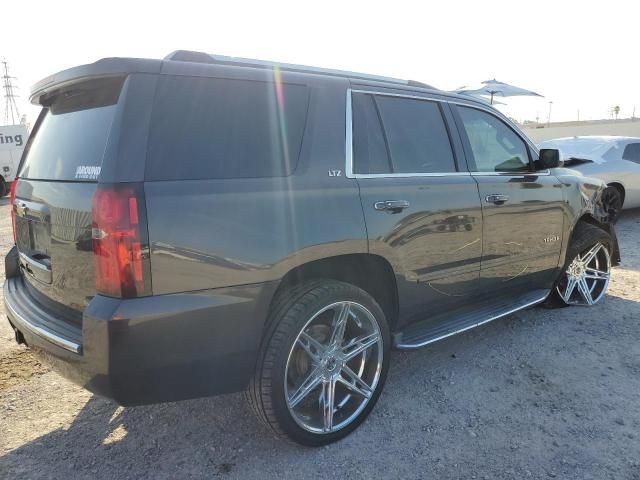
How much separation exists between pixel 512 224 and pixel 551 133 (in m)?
23.3

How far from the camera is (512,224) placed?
359 cm

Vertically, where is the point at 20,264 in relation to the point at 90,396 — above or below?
above

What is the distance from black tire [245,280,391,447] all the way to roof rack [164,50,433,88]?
3.80ft

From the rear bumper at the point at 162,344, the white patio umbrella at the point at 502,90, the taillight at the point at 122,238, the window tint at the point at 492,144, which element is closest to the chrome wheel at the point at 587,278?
the window tint at the point at 492,144

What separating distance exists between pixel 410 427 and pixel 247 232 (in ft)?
4.89

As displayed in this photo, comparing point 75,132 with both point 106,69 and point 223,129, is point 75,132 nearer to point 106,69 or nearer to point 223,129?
point 106,69

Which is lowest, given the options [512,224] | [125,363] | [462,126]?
[125,363]

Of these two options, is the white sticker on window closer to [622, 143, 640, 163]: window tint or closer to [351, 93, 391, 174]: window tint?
[351, 93, 391, 174]: window tint

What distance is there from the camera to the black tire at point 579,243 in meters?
4.38

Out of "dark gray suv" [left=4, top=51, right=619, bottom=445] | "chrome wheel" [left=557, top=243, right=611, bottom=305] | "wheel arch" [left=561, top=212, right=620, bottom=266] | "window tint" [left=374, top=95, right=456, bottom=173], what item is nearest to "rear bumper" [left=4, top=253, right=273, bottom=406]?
"dark gray suv" [left=4, top=51, right=619, bottom=445]

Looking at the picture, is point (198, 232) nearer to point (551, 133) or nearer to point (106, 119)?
point (106, 119)

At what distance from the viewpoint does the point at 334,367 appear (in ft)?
8.82

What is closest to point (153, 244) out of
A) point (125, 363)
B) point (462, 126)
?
point (125, 363)

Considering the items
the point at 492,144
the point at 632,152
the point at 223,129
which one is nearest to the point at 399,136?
the point at 492,144
